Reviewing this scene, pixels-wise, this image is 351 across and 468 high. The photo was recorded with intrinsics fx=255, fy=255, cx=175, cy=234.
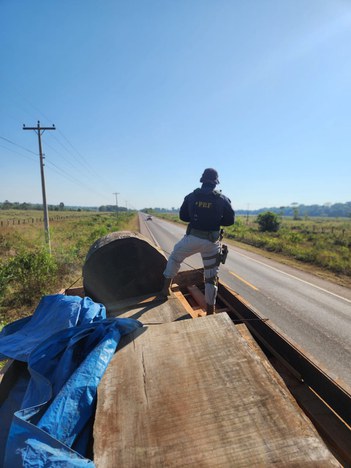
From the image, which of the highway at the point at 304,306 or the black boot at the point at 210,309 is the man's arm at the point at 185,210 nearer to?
the black boot at the point at 210,309

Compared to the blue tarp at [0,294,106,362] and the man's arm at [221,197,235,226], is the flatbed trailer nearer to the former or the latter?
the blue tarp at [0,294,106,362]

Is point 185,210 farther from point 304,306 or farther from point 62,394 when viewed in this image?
point 304,306

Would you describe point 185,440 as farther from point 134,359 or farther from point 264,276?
point 264,276

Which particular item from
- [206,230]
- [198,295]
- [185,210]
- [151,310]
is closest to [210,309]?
[151,310]

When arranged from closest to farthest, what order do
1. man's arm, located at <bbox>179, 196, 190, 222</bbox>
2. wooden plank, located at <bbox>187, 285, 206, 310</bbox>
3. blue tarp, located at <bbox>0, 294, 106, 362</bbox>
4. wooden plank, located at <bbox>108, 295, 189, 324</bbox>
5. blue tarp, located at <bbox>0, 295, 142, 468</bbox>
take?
blue tarp, located at <bbox>0, 295, 142, 468</bbox>, blue tarp, located at <bbox>0, 294, 106, 362</bbox>, wooden plank, located at <bbox>108, 295, 189, 324</bbox>, man's arm, located at <bbox>179, 196, 190, 222</bbox>, wooden plank, located at <bbox>187, 285, 206, 310</bbox>

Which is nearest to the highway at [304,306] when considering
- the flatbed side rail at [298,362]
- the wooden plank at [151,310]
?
the flatbed side rail at [298,362]

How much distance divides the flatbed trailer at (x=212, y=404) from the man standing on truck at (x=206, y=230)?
1.05 m

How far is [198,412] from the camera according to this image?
1457mm

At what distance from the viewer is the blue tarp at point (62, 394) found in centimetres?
123

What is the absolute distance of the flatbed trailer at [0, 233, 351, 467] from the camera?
4.14 feet

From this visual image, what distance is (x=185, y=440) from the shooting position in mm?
1316

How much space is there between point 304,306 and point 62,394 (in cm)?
707

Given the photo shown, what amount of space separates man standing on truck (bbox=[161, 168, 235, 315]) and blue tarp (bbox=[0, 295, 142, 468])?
4.30ft

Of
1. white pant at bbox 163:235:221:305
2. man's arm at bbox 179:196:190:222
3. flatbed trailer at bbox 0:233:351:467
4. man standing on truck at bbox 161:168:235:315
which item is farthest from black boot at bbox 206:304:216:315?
man's arm at bbox 179:196:190:222
